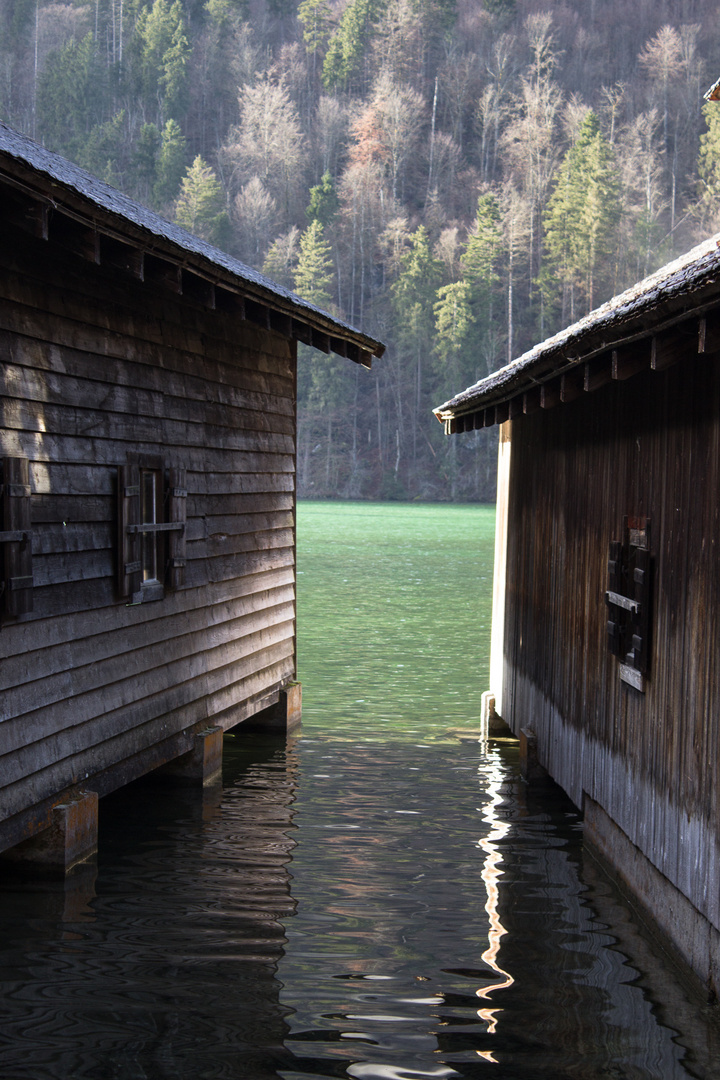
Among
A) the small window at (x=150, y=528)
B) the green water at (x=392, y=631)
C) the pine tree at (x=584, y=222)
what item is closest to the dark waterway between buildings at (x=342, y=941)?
the small window at (x=150, y=528)

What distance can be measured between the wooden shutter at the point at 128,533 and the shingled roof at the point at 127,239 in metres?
1.32

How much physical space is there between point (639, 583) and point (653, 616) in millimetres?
258

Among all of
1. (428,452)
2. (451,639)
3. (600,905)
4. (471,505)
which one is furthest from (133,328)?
(428,452)

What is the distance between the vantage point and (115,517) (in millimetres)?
8750

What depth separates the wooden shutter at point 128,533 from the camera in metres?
8.73

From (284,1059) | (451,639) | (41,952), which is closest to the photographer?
(284,1059)

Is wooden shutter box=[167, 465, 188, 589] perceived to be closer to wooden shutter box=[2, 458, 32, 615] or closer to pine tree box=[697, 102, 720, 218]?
wooden shutter box=[2, 458, 32, 615]

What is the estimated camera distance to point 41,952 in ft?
21.5

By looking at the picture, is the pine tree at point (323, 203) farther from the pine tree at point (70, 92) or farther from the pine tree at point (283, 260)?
the pine tree at point (70, 92)

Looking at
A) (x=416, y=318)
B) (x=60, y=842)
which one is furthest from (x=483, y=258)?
(x=60, y=842)

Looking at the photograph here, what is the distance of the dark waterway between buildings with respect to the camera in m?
5.49

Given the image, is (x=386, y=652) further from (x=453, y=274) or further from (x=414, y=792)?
(x=453, y=274)

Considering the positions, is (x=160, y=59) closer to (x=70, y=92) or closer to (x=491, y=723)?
(x=70, y=92)

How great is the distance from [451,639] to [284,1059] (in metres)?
16.4
